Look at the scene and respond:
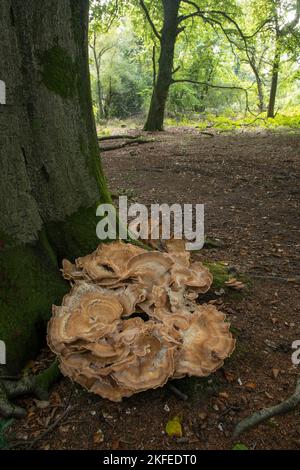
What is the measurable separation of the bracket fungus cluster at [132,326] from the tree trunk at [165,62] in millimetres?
13093

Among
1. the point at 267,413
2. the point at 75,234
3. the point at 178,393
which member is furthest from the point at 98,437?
the point at 75,234

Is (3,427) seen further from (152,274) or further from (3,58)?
(3,58)

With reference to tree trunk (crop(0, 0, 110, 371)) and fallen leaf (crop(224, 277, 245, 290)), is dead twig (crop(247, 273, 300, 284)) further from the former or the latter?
tree trunk (crop(0, 0, 110, 371))

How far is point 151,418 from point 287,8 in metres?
18.2

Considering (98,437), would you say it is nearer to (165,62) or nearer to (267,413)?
(267,413)

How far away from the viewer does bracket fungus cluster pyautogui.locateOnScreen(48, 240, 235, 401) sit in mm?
2592

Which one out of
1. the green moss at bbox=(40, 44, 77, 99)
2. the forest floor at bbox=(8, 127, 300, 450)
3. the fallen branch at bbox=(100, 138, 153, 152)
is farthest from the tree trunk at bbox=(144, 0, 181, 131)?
the green moss at bbox=(40, 44, 77, 99)

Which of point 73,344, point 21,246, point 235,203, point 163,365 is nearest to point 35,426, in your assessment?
point 73,344

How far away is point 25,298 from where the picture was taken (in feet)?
10.7

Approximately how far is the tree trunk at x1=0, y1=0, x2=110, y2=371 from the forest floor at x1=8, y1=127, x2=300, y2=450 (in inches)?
21.3

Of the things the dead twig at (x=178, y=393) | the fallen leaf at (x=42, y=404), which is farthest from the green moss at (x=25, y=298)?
the dead twig at (x=178, y=393)

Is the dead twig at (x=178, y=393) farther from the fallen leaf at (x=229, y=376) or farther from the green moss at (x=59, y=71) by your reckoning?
the green moss at (x=59, y=71)

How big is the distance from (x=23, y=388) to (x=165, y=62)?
1440 centimetres

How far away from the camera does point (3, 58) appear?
2857 millimetres
